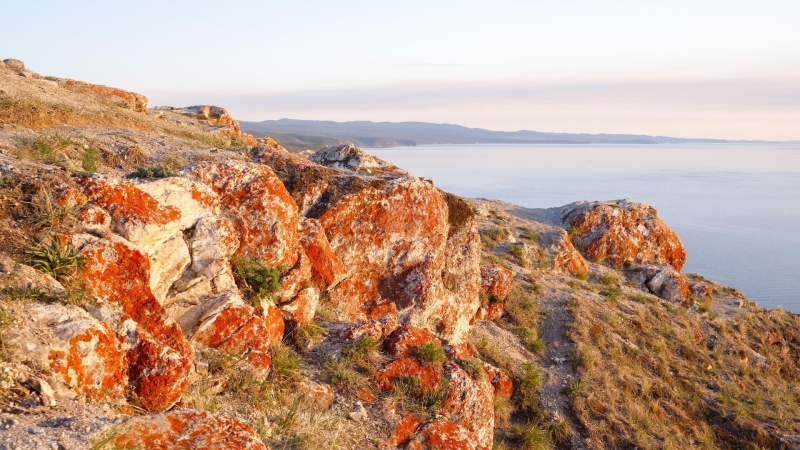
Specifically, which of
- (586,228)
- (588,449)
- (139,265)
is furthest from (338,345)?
(586,228)

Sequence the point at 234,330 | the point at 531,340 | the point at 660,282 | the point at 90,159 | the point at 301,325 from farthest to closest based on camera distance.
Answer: the point at 660,282
the point at 531,340
the point at 90,159
the point at 301,325
the point at 234,330

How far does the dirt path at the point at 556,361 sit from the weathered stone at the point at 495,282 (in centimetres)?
152

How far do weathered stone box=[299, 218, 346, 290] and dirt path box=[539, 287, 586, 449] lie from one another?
5.67 meters

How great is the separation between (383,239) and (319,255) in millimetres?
1746

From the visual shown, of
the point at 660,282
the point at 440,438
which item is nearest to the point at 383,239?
the point at 440,438

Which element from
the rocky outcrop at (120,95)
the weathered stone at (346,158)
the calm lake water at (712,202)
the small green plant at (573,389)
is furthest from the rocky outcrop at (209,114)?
the small green plant at (573,389)

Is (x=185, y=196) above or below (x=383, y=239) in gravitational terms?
above

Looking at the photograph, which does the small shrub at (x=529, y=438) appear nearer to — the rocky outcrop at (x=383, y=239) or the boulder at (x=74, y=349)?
the rocky outcrop at (x=383, y=239)

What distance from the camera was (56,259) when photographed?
5504 millimetres

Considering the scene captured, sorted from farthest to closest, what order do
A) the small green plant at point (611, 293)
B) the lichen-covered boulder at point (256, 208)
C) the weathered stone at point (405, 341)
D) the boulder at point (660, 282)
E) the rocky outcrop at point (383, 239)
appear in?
the boulder at point (660, 282)
the small green plant at point (611, 293)
the rocky outcrop at point (383, 239)
the lichen-covered boulder at point (256, 208)
the weathered stone at point (405, 341)

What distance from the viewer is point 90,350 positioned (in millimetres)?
4785

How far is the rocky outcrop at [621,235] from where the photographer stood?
68.6ft

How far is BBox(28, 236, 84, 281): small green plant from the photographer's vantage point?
5.41 metres

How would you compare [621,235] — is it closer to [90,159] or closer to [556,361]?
[556,361]
